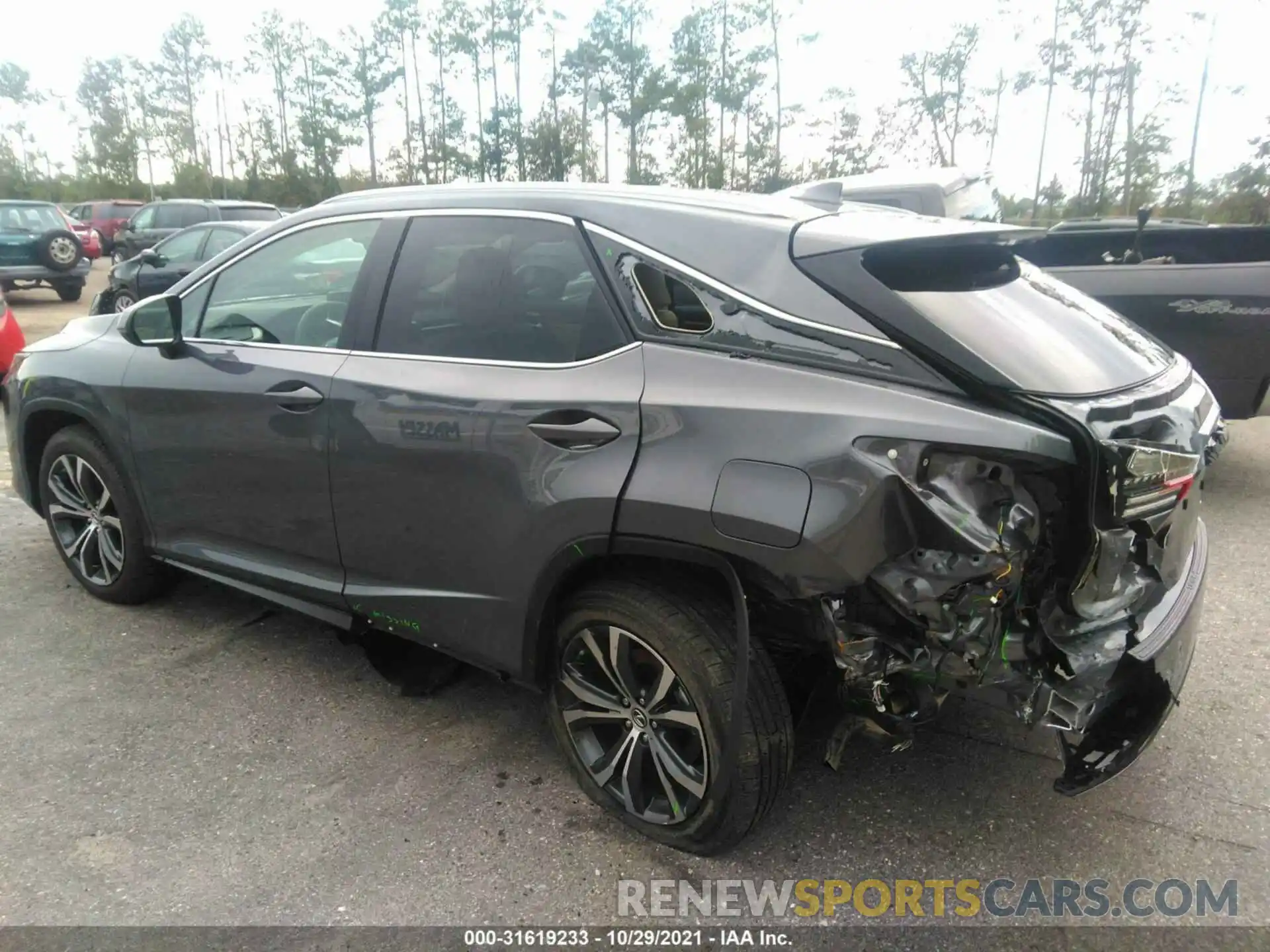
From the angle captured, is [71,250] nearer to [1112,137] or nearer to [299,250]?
[299,250]

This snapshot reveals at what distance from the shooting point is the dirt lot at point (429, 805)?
7.93 feet

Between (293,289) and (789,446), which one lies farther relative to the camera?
(293,289)

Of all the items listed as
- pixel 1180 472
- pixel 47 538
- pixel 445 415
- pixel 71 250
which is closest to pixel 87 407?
pixel 47 538

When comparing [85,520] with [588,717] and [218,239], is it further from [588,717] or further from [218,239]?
[218,239]

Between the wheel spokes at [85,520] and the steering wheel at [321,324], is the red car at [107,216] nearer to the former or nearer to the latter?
the wheel spokes at [85,520]

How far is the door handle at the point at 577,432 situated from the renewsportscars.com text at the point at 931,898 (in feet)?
3.81

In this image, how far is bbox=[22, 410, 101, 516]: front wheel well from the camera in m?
4.07

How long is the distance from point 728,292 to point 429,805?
1.71 metres

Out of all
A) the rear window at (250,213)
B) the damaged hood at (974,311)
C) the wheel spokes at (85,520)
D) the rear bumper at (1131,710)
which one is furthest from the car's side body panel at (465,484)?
the rear window at (250,213)

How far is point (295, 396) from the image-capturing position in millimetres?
3074

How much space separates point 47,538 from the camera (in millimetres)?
4996

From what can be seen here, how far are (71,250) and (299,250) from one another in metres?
15.9

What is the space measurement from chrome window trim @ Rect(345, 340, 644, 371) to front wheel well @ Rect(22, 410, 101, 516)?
5.88ft

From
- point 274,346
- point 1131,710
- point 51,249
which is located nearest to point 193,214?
point 51,249
